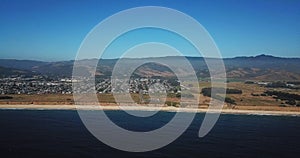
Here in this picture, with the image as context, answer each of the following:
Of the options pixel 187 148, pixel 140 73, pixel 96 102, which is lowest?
pixel 187 148

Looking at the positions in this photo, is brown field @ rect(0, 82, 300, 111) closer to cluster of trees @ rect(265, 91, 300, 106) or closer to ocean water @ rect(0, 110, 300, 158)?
cluster of trees @ rect(265, 91, 300, 106)

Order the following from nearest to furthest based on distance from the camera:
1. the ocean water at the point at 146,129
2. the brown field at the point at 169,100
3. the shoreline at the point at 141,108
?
the ocean water at the point at 146,129 < the shoreline at the point at 141,108 < the brown field at the point at 169,100

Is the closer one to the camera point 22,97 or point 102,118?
point 102,118

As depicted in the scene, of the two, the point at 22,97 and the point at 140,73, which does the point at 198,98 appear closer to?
the point at 22,97

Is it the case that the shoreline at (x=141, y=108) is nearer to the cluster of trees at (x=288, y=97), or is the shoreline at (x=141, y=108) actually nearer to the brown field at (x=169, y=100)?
the brown field at (x=169, y=100)

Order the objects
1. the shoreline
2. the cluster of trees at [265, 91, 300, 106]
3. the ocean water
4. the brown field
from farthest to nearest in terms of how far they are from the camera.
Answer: the cluster of trees at [265, 91, 300, 106] < the brown field < the shoreline < the ocean water

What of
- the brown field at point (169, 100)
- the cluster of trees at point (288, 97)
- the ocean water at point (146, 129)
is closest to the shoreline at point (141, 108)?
the brown field at point (169, 100)

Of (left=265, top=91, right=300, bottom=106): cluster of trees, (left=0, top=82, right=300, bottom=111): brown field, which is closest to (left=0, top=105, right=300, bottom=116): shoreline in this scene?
(left=0, top=82, right=300, bottom=111): brown field

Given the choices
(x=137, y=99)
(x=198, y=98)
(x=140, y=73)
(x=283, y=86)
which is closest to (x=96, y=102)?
(x=137, y=99)
